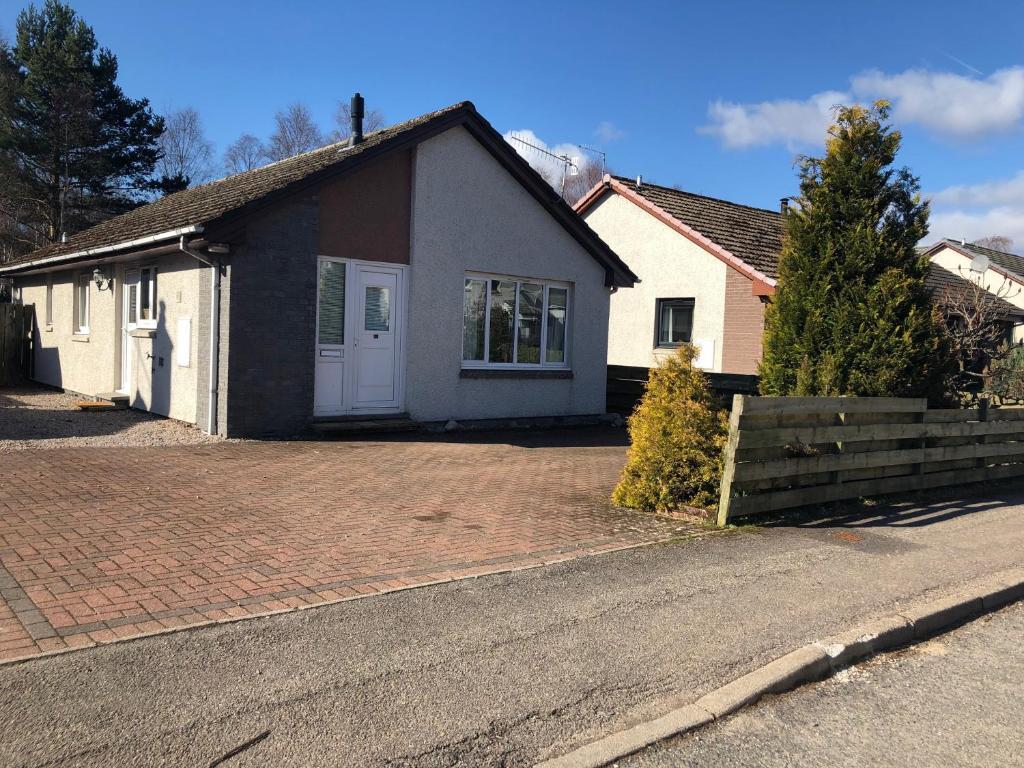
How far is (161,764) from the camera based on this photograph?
3148 millimetres

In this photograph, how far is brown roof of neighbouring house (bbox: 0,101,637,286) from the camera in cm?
1170

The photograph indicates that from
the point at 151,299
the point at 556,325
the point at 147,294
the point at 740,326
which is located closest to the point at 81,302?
the point at 147,294

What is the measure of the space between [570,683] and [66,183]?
116 feet

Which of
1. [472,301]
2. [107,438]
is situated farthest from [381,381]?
[107,438]

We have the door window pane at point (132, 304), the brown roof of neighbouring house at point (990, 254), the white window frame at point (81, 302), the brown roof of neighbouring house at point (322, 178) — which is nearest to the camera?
the brown roof of neighbouring house at point (322, 178)

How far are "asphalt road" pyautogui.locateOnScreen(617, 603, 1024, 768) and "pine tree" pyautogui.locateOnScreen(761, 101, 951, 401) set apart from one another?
4355 millimetres

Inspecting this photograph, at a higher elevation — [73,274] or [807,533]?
[73,274]

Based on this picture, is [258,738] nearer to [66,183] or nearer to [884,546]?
[884,546]

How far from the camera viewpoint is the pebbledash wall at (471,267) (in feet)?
43.9

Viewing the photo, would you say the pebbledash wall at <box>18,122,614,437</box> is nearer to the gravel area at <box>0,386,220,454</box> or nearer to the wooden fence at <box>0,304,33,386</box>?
the gravel area at <box>0,386,220,454</box>

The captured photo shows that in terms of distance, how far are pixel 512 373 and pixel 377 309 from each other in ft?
9.60

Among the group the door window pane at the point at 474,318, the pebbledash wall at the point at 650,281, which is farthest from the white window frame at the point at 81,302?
the pebbledash wall at the point at 650,281

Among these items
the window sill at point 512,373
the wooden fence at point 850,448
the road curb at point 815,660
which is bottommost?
the road curb at point 815,660

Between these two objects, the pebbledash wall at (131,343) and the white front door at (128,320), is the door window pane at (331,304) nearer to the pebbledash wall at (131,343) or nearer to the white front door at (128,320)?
the pebbledash wall at (131,343)
